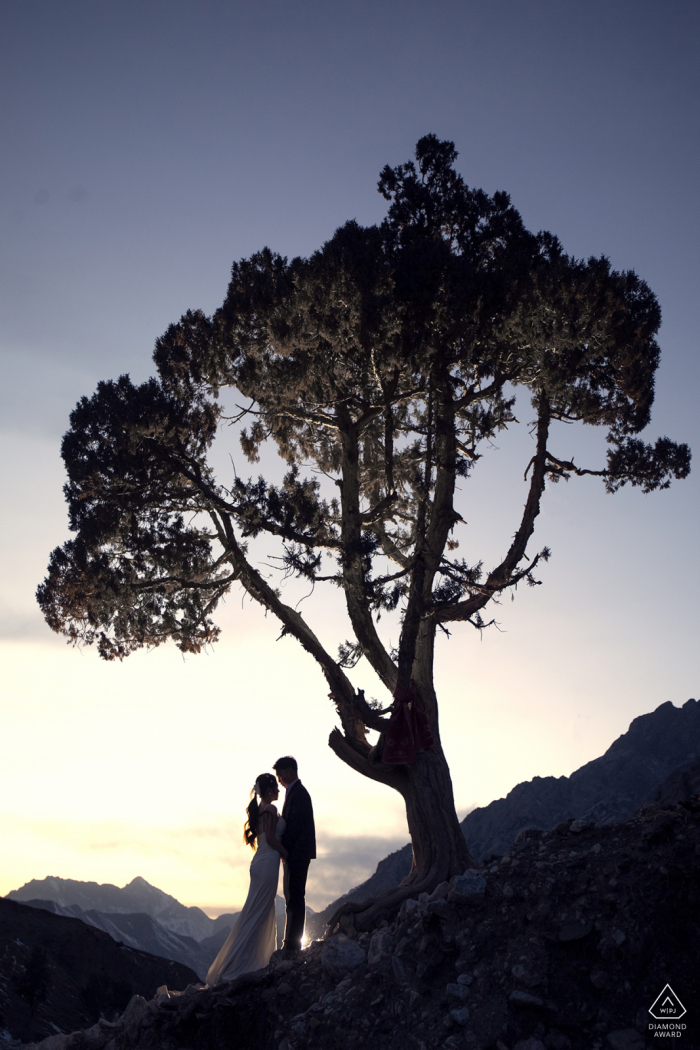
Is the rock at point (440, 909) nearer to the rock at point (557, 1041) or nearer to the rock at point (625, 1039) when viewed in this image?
the rock at point (557, 1041)

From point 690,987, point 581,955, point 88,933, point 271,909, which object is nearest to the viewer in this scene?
point 690,987

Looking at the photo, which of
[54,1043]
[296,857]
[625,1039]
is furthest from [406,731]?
[54,1043]

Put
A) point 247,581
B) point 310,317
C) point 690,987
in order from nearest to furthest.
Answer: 1. point 690,987
2. point 310,317
3. point 247,581

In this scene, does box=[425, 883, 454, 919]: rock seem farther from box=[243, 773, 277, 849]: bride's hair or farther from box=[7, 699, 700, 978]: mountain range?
box=[7, 699, 700, 978]: mountain range

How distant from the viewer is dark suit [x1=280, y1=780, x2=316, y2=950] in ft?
29.4

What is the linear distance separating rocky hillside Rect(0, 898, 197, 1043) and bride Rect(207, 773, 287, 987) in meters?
6.28

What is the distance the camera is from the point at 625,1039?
5.86 metres

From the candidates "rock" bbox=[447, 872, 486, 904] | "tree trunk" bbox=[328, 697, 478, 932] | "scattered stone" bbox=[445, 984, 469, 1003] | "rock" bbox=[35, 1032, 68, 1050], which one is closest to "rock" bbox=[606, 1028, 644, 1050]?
"scattered stone" bbox=[445, 984, 469, 1003]

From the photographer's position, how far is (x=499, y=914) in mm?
7516

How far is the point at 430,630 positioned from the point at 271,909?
5108 mm

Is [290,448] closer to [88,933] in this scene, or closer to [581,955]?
[581,955]

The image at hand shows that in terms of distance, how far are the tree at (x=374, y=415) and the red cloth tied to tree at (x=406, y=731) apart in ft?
0.42

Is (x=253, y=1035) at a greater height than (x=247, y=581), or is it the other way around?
(x=247, y=581)

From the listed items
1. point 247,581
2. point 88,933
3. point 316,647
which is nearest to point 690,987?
point 316,647
